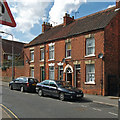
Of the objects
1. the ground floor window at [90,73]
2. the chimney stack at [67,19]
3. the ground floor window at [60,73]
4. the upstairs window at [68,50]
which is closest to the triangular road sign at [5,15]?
the ground floor window at [90,73]

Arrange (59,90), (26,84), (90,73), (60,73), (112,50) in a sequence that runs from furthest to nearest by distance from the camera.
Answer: (60,73) < (26,84) < (90,73) < (112,50) < (59,90)

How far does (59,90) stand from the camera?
13.0m

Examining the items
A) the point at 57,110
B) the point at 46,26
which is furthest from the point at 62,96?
the point at 46,26

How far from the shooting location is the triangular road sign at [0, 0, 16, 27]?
78.6 inches

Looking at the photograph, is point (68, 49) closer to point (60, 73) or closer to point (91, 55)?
point (60, 73)

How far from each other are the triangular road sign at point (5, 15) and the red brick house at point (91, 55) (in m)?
13.8

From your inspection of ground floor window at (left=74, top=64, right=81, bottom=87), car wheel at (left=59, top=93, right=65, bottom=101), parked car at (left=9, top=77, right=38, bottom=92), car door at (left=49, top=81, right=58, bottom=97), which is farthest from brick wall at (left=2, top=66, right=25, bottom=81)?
car wheel at (left=59, top=93, right=65, bottom=101)

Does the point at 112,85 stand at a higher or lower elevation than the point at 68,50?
lower

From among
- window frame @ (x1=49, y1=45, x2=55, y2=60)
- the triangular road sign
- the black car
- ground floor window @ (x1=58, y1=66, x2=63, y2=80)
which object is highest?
window frame @ (x1=49, y1=45, x2=55, y2=60)

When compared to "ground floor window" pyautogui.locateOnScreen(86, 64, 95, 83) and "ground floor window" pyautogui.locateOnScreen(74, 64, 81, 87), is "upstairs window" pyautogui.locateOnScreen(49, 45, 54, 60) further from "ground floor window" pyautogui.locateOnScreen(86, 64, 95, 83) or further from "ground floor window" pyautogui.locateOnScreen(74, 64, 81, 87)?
"ground floor window" pyautogui.locateOnScreen(86, 64, 95, 83)

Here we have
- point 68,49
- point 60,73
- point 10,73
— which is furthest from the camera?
point 10,73

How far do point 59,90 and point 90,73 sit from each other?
5365 millimetres

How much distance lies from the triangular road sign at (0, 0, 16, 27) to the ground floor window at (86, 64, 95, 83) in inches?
605

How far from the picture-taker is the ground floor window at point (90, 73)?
55.6ft
